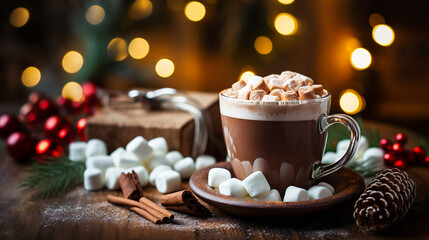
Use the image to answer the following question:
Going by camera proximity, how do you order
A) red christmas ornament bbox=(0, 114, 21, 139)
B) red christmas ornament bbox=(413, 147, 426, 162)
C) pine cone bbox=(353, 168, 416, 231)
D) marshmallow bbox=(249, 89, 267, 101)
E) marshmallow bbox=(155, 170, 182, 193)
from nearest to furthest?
1. pine cone bbox=(353, 168, 416, 231)
2. marshmallow bbox=(249, 89, 267, 101)
3. marshmallow bbox=(155, 170, 182, 193)
4. red christmas ornament bbox=(413, 147, 426, 162)
5. red christmas ornament bbox=(0, 114, 21, 139)

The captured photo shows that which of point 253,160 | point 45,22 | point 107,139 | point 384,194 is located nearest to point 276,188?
point 253,160

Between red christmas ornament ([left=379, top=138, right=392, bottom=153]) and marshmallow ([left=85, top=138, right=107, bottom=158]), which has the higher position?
marshmallow ([left=85, top=138, right=107, bottom=158])

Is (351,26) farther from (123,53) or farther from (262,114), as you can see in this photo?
(262,114)

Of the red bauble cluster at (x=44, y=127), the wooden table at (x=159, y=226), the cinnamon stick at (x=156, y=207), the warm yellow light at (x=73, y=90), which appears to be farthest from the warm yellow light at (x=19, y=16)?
the cinnamon stick at (x=156, y=207)

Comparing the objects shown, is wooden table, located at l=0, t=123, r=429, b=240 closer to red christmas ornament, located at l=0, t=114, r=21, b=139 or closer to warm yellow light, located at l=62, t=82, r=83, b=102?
red christmas ornament, located at l=0, t=114, r=21, b=139

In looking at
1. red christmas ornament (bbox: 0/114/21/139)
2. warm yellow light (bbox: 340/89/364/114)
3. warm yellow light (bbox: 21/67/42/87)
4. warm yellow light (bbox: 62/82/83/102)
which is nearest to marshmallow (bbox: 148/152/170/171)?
red christmas ornament (bbox: 0/114/21/139)
